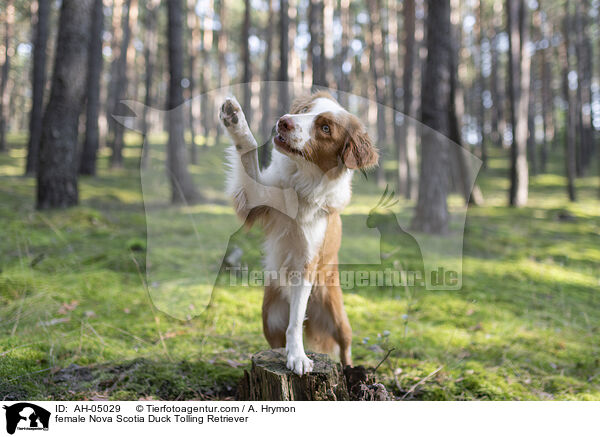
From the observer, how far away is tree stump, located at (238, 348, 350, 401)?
2406 mm

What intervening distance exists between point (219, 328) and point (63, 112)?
5.07 m

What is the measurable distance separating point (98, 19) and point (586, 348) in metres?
13.5

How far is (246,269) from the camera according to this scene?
138 inches

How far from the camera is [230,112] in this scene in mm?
2217

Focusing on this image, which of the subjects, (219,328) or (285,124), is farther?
(219,328)

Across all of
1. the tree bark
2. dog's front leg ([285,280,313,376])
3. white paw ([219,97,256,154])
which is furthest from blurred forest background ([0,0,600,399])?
the tree bark

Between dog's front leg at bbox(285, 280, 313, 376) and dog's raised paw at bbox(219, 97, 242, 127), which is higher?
dog's raised paw at bbox(219, 97, 242, 127)

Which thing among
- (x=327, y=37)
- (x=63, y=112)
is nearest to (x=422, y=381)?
(x=63, y=112)

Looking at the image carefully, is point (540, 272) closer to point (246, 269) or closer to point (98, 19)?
point (246, 269)

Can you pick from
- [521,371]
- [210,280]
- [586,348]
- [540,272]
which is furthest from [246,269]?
[540,272]
